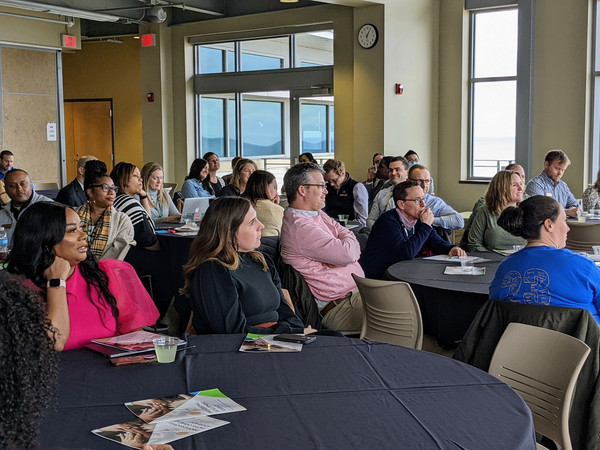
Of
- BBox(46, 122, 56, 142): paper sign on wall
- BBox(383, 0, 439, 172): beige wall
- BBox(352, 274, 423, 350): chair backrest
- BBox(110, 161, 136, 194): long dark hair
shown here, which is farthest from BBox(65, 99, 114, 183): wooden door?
BBox(352, 274, 423, 350): chair backrest

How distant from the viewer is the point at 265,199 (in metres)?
5.96

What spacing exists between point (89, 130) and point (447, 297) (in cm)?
1282

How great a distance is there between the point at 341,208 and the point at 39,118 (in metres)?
7.12

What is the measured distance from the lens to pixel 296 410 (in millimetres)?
2119

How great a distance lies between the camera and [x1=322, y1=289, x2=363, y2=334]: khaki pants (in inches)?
175

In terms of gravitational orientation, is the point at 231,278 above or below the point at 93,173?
below

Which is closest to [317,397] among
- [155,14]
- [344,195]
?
[344,195]

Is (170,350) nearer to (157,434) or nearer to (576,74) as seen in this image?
(157,434)

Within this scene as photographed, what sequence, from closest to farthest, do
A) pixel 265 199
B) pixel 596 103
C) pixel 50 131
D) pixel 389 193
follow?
1. pixel 265 199
2. pixel 389 193
3. pixel 596 103
4. pixel 50 131

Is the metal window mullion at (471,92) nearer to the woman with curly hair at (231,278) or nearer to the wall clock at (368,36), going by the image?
the wall clock at (368,36)

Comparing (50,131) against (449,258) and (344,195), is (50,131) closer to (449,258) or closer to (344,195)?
(344,195)

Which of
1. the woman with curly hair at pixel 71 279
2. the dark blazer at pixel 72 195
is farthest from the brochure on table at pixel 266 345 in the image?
the dark blazer at pixel 72 195

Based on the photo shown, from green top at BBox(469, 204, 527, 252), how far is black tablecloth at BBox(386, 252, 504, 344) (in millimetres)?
988

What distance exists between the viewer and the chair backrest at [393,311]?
3869mm
